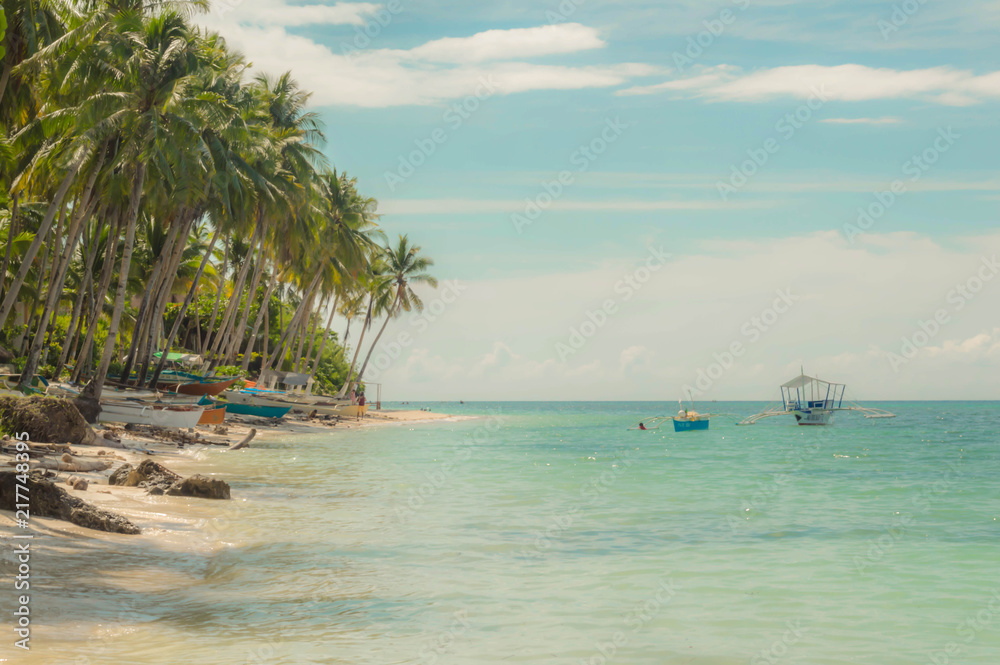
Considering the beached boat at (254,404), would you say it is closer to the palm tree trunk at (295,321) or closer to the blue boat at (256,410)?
the blue boat at (256,410)

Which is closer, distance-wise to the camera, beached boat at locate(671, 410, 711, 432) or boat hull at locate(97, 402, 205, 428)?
boat hull at locate(97, 402, 205, 428)

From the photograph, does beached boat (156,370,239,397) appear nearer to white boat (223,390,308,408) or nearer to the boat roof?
white boat (223,390,308,408)

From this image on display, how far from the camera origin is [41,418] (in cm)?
1448

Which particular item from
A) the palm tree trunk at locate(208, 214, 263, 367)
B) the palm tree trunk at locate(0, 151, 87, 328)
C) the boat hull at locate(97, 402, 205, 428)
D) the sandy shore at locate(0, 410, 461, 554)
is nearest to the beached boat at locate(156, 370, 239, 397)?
the boat hull at locate(97, 402, 205, 428)

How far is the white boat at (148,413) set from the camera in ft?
73.7

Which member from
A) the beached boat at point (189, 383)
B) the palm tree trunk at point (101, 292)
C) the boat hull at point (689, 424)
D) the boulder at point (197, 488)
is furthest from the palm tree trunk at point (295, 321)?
the boulder at point (197, 488)

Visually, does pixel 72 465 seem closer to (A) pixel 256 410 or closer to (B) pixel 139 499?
(B) pixel 139 499

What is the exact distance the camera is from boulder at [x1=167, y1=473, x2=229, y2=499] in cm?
1204

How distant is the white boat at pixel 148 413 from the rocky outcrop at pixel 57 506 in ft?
48.2

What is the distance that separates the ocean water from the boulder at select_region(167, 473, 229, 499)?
1.27 ft

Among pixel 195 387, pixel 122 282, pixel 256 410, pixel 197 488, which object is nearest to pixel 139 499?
pixel 197 488

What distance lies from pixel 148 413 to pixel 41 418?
29.0 ft

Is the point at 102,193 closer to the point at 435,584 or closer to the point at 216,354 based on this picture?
the point at 216,354

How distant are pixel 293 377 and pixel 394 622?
34328mm
